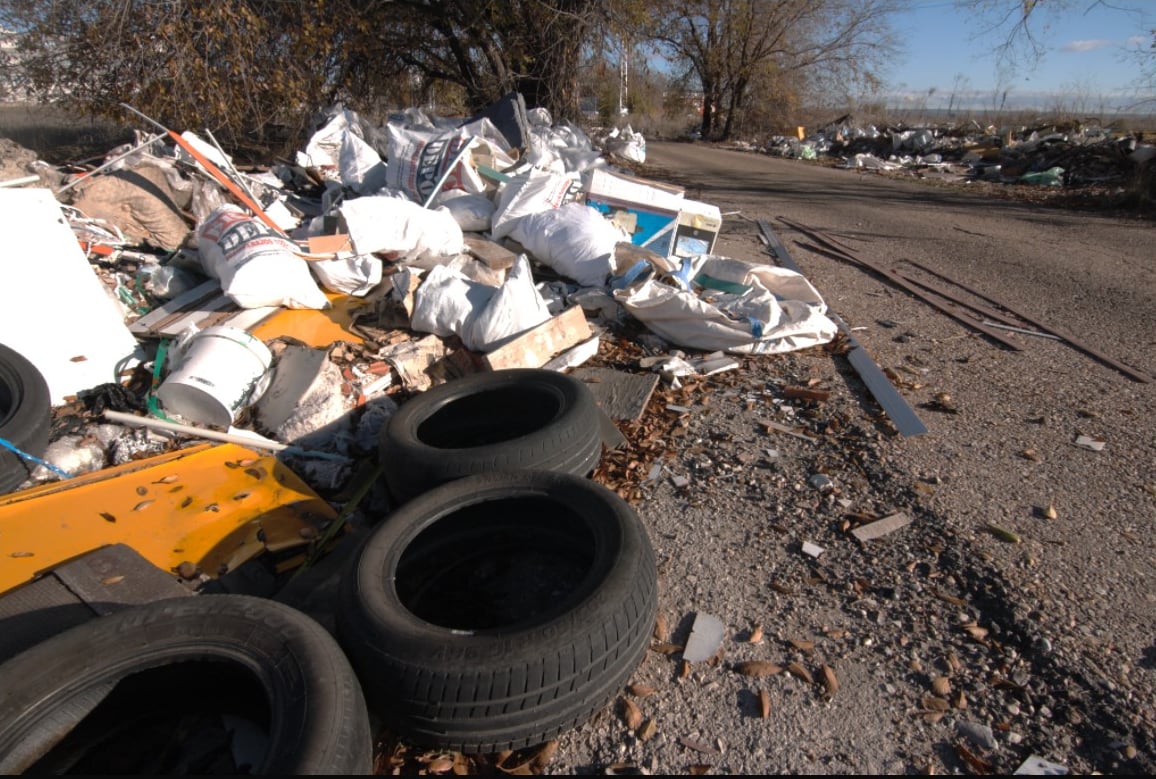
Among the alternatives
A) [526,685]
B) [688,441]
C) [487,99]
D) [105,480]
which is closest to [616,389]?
[688,441]

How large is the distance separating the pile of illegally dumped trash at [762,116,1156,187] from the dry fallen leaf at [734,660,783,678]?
12.1 meters

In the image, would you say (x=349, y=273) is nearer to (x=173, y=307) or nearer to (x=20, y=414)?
(x=173, y=307)

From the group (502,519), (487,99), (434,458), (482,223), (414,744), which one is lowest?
(414,744)

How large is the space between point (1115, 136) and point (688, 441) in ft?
51.7

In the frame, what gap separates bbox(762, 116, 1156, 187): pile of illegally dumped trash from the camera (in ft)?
38.9

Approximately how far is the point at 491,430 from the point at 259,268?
190 cm

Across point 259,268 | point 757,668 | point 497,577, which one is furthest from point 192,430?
point 757,668

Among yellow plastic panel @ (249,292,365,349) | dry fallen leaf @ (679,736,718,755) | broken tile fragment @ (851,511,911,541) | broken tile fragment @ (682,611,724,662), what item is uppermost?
yellow plastic panel @ (249,292,365,349)

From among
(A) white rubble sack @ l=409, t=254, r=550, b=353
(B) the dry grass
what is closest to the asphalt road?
(A) white rubble sack @ l=409, t=254, r=550, b=353

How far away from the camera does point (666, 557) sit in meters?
2.50

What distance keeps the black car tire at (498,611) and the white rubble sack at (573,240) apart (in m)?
2.71

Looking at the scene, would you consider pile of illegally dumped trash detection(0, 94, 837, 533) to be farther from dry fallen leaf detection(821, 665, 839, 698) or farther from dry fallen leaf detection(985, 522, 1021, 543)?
dry fallen leaf detection(821, 665, 839, 698)

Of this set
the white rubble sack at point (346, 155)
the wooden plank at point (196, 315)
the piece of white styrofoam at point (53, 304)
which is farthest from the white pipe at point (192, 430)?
the white rubble sack at point (346, 155)

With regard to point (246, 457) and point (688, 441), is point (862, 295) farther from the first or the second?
point (246, 457)
